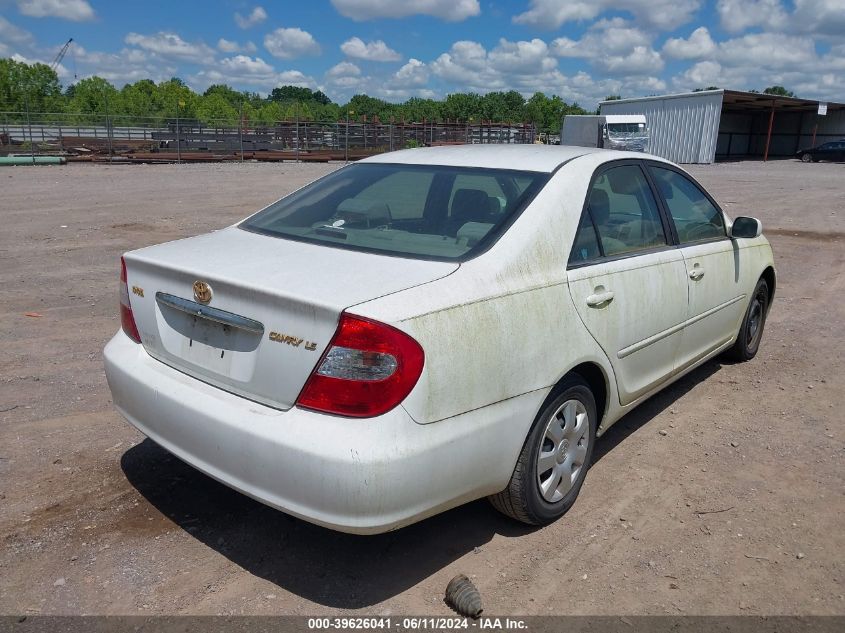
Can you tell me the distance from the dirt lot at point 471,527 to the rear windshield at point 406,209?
1299 mm

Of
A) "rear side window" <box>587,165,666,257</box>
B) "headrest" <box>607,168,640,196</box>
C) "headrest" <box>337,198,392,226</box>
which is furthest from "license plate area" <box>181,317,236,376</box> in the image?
"headrest" <box>607,168,640,196</box>

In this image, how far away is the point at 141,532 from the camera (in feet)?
10.1

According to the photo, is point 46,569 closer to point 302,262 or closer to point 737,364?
point 302,262

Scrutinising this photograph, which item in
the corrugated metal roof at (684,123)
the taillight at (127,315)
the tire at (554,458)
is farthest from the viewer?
the corrugated metal roof at (684,123)

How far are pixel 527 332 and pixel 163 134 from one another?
37784mm

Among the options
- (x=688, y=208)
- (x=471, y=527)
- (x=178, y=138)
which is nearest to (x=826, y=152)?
(x=178, y=138)

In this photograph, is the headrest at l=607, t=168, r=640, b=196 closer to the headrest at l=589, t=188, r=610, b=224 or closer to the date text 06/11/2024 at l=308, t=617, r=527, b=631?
the headrest at l=589, t=188, r=610, b=224

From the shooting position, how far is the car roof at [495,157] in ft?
11.5

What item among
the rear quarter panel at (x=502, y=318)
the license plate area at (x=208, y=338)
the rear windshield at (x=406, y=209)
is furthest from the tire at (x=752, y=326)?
the license plate area at (x=208, y=338)

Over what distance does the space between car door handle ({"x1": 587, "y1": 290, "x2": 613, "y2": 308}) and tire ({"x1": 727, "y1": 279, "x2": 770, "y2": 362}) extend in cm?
244

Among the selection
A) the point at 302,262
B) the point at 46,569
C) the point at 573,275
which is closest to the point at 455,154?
the point at 573,275

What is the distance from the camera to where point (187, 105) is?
2623 inches

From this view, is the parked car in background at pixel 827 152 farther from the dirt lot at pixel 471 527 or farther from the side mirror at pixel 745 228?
the side mirror at pixel 745 228

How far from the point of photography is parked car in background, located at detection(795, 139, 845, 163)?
45375 millimetres
